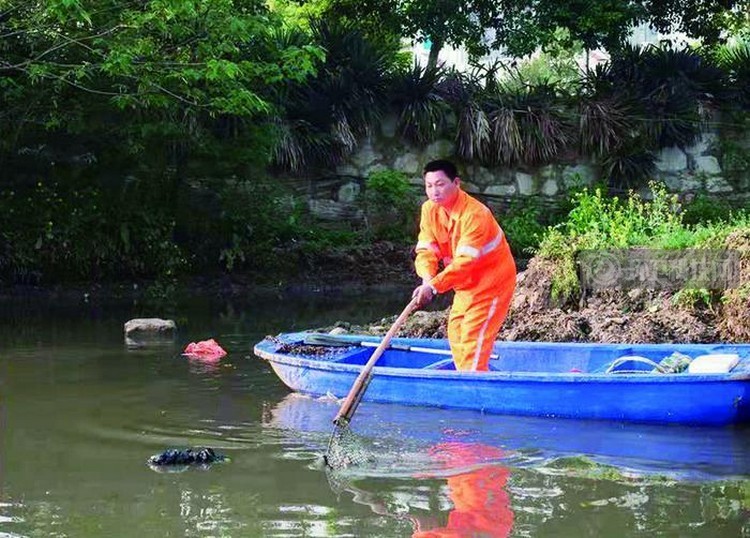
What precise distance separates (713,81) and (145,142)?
9.15 metres

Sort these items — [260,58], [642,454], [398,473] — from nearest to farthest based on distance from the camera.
→ [398,473] → [642,454] → [260,58]

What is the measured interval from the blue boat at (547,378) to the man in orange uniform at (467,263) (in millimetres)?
302

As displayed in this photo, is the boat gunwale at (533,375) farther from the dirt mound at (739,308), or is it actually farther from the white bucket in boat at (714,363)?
the dirt mound at (739,308)

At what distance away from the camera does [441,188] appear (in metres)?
8.64

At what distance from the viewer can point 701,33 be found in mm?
20688

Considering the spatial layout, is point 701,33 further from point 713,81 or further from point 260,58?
point 260,58

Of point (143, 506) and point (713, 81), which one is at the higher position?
point (713, 81)

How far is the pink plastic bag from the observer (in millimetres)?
11414

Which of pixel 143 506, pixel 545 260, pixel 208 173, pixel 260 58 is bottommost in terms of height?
pixel 143 506

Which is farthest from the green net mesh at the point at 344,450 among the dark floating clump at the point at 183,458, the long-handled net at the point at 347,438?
the dark floating clump at the point at 183,458

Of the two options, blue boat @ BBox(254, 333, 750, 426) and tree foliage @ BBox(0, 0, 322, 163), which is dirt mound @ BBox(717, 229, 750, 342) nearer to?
blue boat @ BBox(254, 333, 750, 426)

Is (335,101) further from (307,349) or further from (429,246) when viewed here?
(429,246)

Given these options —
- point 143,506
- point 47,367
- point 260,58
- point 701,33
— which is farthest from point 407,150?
point 143,506

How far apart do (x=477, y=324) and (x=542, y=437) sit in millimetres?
1153
